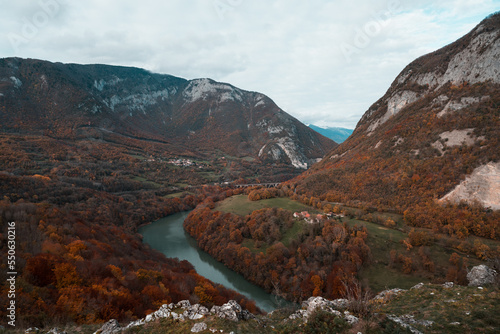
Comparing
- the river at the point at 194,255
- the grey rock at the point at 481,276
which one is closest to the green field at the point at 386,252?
the river at the point at 194,255

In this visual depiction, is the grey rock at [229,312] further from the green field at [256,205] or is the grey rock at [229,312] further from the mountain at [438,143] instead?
the green field at [256,205]

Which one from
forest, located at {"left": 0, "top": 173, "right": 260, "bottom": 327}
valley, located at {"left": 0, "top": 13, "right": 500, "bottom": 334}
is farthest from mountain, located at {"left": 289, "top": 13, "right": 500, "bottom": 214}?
forest, located at {"left": 0, "top": 173, "right": 260, "bottom": 327}

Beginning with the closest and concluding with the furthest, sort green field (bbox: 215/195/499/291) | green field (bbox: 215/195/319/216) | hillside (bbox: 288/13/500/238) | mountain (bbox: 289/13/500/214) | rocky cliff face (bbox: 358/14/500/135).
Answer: green field (bbox: 215/195/499/291), hillside (bbox: 288/13/500/238), mountain (bbox: 289/13/500/214), rocky cliff face (bbox: 358/14/500/135), green field (bbox: 215/195/319/216)

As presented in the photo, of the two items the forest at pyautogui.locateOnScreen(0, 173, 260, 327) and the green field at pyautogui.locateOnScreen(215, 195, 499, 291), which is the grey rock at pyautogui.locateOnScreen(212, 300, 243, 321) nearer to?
the forest at pyautogui.locateOnScreen(0, 173, 260, 327)

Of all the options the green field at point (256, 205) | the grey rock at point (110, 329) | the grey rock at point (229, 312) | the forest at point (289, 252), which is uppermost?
the grey rock at point (229, 312)

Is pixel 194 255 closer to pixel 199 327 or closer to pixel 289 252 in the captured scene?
pixel 289 252

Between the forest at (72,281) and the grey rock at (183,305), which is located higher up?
the grey rock at (183,305)

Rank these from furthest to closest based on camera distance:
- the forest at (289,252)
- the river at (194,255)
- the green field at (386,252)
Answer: the river at (194,255) < the forest at (289,252) < the green field at (386,252)

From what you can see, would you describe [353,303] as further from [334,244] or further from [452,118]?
[452,118]
